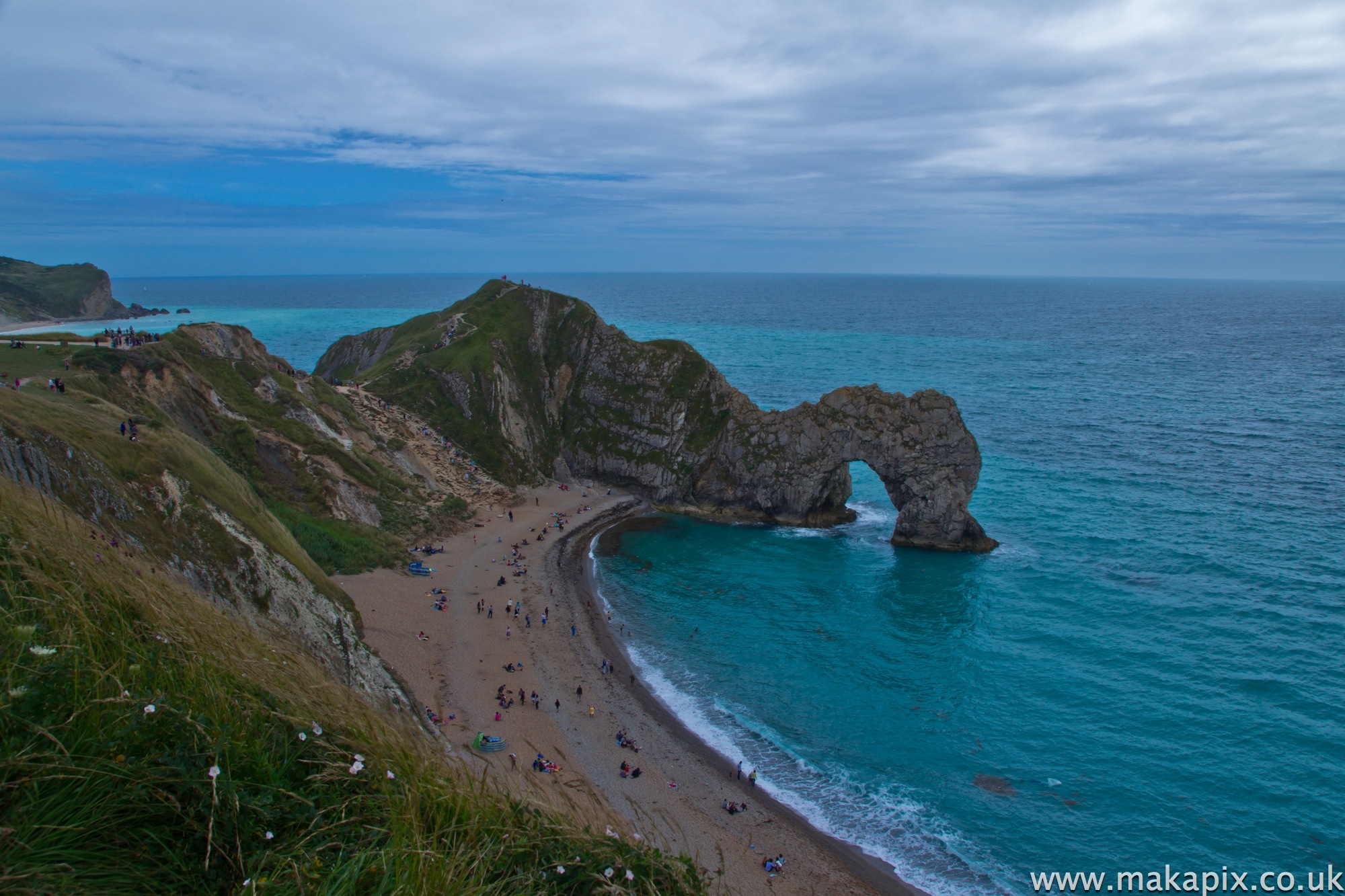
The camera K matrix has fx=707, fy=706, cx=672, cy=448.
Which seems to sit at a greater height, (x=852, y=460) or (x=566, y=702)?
(x=852, y=460)

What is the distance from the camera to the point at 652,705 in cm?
4256

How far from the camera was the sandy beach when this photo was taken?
102 feet

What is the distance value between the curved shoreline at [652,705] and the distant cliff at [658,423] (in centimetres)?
1052

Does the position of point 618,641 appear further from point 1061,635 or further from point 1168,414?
point 1168,414

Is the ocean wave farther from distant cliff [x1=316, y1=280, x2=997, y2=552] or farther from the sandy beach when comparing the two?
distant cliff [x1=316, y1=280, x2=997, y2=552]

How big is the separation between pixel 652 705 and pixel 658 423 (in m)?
43.5

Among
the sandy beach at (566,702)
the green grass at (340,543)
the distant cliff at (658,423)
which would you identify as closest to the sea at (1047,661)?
the sandy beach at (566,702)

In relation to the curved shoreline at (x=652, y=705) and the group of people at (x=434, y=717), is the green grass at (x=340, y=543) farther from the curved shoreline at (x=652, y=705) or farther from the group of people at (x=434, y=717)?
the group of people at (x=434, y=717)

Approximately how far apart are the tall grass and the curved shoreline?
26181mm

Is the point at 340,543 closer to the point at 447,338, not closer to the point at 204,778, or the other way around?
the point at 447,338

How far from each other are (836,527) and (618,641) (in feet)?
98.7

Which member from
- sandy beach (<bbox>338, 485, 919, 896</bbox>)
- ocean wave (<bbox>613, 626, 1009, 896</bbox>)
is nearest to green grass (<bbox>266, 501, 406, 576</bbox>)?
sandy beach (<bbox>338, 485, 919, 896</bbox>)

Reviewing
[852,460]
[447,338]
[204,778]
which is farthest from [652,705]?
[447,338]

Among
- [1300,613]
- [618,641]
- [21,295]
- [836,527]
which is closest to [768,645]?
[618,641]
